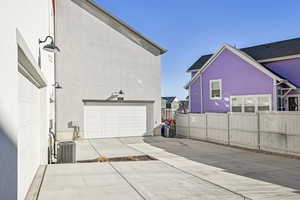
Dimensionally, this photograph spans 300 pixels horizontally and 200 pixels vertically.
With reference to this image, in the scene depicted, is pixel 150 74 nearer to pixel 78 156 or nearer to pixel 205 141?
pixel 205 141

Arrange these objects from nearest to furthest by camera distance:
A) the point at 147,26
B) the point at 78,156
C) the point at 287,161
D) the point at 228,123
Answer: the point at 287,161 → the point at 78,156 → the point at 228,123 → the point at 147,26

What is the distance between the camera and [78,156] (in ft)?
37.6

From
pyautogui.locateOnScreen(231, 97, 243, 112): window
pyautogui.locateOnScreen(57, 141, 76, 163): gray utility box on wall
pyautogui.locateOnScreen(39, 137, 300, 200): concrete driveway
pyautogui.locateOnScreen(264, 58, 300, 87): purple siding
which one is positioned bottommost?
pyautogui.locateOnScreen(39, 137, 300, 200): concrete driveway

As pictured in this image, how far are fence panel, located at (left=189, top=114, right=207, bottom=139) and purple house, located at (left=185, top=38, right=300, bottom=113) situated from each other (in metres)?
4.01

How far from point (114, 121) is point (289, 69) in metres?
11.5

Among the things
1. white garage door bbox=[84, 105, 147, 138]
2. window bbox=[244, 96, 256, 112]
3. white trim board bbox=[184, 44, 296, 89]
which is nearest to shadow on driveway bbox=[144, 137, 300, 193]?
window bbox=[244, 96, 256, 112]

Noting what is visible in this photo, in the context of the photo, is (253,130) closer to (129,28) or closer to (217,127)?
(217,127)

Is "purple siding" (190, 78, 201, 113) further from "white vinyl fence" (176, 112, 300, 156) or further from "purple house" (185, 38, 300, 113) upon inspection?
"white vinyl fence" (176, 112, 300, 156)

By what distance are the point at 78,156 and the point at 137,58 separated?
9748 mm

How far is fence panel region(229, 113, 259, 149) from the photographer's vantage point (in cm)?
1280

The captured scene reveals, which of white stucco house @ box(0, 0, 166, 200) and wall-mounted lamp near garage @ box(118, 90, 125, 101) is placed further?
wall-mounted lamp near garage @ box(118, 90, 125, 101)

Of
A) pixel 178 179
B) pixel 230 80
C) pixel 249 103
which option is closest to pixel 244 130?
pixel 249 103

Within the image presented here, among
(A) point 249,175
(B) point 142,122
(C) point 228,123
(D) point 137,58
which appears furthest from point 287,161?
(D) point 137,58

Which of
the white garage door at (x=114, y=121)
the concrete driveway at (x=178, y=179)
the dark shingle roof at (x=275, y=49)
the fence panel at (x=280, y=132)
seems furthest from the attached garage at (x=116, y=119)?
the fence panel at (x=280, y=132)
